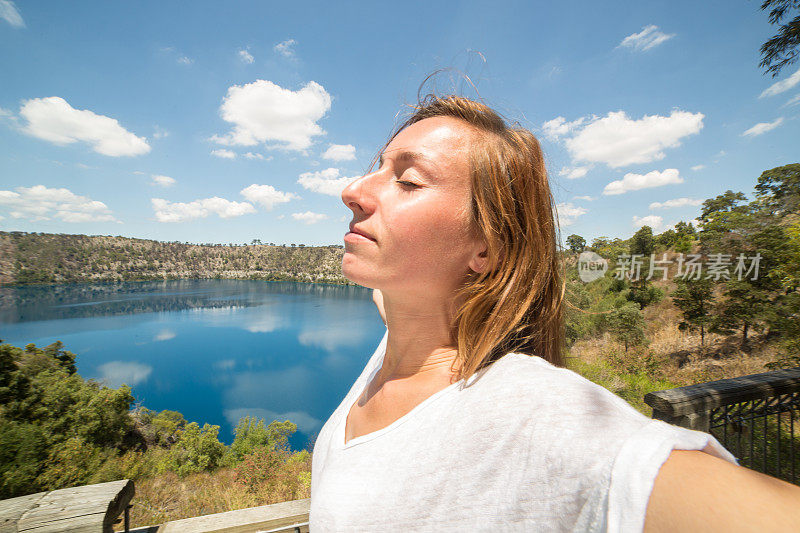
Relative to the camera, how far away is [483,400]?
21.0 inches

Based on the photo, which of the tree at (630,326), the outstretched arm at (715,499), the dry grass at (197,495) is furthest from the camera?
the tree at (630,326)

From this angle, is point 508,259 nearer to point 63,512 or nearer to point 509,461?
point 509,461

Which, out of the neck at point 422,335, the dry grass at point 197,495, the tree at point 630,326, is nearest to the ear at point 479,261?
the neck at point 422,335

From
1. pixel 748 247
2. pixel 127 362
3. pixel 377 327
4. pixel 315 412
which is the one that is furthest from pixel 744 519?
pixel 127 362

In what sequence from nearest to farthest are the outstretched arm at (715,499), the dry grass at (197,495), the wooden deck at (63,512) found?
the outstretched arm at (715,499), the wooden deck at (63,512), the dry grass at (197,495)

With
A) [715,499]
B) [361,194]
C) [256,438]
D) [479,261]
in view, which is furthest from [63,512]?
[256,438]

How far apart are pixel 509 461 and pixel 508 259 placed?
1.40ft

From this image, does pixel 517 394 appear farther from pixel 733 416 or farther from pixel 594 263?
pixel 594 263

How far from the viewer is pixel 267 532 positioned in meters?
1.44

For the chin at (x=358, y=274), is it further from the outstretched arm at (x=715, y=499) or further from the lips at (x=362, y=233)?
the outstretched arm at (x=715, y=499)

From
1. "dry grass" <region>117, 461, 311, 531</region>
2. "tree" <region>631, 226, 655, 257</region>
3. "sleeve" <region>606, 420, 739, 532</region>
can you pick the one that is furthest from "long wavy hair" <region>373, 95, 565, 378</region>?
"tree" <region>631, 226, 655, 257</region>

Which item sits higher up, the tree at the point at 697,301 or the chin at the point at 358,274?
the chin at the point at 358,274

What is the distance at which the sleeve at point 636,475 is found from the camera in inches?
12.7

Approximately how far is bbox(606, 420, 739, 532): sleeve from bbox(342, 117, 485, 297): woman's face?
0.46 meters
